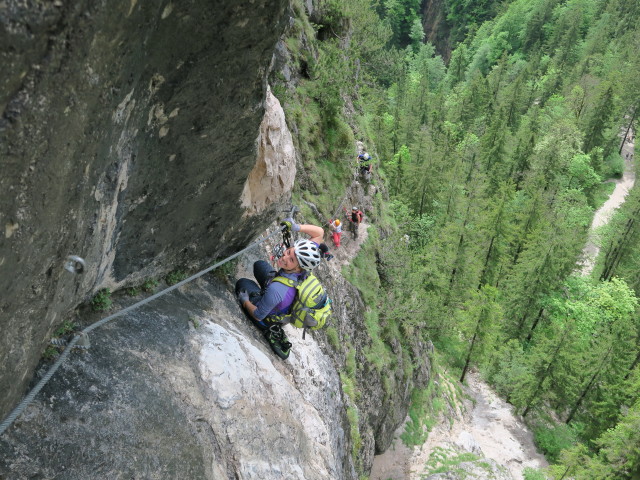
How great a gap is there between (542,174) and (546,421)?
924 inches

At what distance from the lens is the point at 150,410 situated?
15.4ft

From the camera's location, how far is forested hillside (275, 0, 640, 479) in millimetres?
20719

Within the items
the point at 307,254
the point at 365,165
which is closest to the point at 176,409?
the point at 307,254

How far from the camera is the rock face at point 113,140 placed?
258 centimetres

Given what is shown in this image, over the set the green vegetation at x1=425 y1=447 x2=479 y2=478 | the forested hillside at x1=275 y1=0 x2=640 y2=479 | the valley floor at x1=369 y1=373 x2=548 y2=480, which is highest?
the forested hillside at x1=275 y1=0 x2=640 y2=479

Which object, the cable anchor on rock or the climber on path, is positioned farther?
the climber on path

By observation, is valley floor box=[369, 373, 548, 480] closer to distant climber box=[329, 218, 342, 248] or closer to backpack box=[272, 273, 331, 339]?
distant climber box=[329, 218, 342, 248]

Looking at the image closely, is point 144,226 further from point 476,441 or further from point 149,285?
point 476,441

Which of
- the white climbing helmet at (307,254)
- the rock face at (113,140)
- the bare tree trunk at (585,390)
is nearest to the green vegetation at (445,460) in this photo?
the bare tree trunk at (585,390)

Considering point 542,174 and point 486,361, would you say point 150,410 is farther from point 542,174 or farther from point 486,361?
point 542,174

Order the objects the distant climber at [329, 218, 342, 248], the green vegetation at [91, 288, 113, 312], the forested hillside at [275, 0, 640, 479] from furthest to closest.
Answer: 1. the forested hillside at [275, 0, 640, 479]
2. the distant climber at [329, 218, 342, 248]
3. the green vegetation at [91, 288, 113, 312]

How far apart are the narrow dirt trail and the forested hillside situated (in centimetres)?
139

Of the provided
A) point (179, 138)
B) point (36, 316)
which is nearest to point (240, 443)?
point (36, 316)

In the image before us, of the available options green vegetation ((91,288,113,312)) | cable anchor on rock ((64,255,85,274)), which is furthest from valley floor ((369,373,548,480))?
cable anchor on rock ((64,255,85,274))
